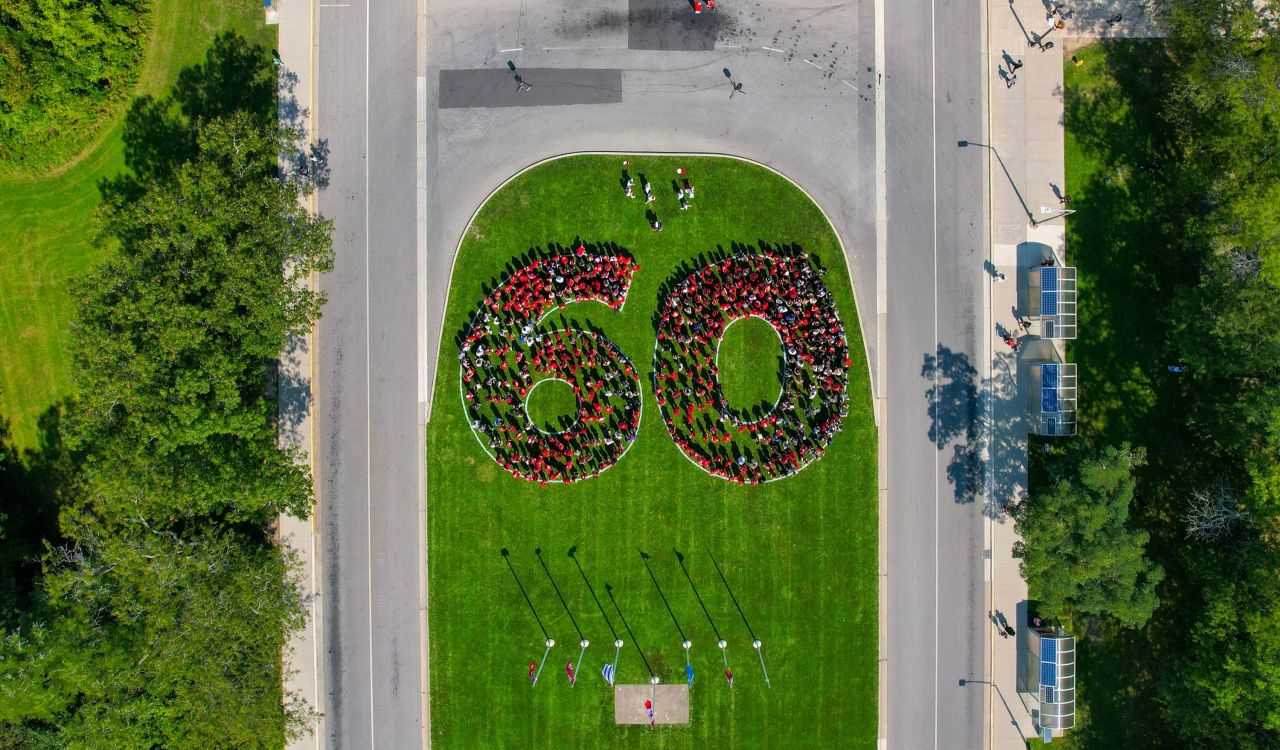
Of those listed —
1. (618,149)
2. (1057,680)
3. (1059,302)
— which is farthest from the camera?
(618,149)

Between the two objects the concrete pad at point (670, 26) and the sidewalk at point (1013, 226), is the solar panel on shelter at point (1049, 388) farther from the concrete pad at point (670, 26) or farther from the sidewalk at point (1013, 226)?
the concrete pad at point (670, 26)

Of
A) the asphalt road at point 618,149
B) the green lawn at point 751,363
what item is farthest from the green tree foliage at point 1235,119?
the green lawn at point 751,363

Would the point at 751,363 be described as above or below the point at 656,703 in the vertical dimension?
above

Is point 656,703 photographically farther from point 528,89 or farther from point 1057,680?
point 528,89

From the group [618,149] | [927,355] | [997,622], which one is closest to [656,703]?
[997,622]

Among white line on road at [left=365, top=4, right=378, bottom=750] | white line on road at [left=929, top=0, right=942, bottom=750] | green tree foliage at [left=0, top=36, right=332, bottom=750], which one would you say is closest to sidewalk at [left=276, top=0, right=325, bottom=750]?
green tree foliage at [left=0, top=36, right=332, bottom=750]

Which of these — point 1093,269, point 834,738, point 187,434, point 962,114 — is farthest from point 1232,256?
point 187,434
